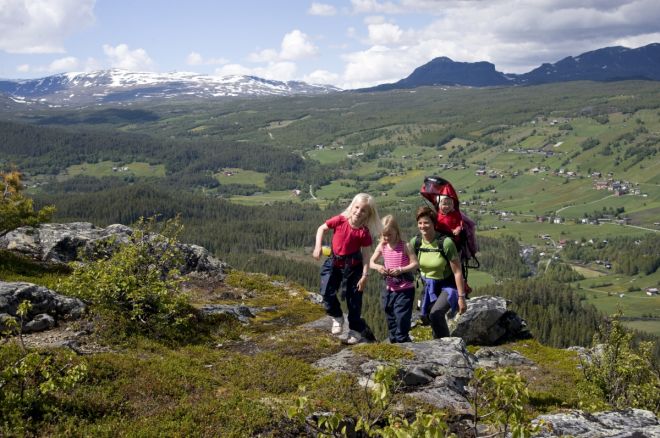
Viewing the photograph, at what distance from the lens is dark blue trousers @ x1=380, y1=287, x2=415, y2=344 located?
48.6 ft

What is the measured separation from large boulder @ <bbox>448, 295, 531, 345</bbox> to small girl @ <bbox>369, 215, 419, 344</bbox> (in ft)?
33.0

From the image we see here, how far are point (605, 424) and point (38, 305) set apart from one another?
15786mm

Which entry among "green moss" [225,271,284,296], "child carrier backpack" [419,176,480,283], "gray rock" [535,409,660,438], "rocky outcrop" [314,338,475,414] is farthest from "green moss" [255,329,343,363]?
"green moss" [225,271,284,296]

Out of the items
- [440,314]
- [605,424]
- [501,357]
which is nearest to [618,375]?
[501,357]

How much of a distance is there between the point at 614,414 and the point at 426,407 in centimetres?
398

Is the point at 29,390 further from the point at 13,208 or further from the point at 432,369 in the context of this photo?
the point at 13,208

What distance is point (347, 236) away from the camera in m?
14.6

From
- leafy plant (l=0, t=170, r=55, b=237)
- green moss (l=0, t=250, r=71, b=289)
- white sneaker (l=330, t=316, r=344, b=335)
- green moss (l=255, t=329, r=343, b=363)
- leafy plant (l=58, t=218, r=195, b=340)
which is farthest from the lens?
leafy plant (l=0, t=170, r=55, b=237)

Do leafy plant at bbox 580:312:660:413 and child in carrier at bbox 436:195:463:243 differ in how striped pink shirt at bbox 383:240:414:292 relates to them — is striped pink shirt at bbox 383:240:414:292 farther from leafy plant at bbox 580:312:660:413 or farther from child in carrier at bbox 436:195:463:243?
leafy plant at bbox 580:312:660:413

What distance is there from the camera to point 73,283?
16016 millimetres

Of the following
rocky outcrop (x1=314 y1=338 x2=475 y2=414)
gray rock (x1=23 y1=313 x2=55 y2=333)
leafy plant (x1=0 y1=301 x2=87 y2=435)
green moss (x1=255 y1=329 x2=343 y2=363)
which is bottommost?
green moss (x1=255 y1=329 x2=343 y2=363)

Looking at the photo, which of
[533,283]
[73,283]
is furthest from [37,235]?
[533,283]

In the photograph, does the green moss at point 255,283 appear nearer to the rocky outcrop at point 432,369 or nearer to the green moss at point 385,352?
the rocky outcrop at point 432,369

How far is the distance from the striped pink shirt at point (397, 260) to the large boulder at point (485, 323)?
1064cm
